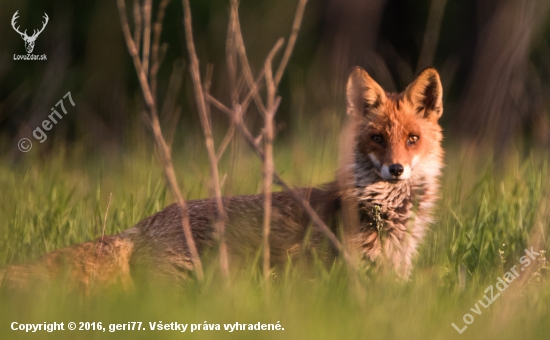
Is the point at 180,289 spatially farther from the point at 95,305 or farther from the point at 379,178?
the point at 379,178

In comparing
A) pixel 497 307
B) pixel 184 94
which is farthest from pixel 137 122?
pixel 184 94

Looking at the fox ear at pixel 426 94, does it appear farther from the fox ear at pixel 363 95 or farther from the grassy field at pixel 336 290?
the grassy field at pixel 336 290

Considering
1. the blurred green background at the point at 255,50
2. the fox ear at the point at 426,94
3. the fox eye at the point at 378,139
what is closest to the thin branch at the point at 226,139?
the fox eye at the point at 378,139

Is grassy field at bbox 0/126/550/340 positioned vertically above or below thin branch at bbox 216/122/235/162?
below

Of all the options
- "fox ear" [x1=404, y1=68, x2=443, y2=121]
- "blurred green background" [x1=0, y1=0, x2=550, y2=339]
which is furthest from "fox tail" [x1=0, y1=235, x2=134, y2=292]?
"fox ear" [x1=404, y1=68, x2=443, y2=121]

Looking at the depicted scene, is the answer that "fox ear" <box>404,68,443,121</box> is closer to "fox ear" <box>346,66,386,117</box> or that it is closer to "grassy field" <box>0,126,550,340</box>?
"fox ear" <box>346,66,386,117</box>

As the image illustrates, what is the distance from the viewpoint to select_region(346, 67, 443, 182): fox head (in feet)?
16.5

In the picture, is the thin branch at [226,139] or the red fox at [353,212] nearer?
the thin branch at [226,139]

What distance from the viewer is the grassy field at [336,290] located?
342 cm

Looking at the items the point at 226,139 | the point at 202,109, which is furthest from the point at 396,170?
the point at 202,109

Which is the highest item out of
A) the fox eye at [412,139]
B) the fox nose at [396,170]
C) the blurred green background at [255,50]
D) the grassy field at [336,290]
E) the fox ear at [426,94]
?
the blurred green background at [255,50]

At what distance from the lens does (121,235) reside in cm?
482

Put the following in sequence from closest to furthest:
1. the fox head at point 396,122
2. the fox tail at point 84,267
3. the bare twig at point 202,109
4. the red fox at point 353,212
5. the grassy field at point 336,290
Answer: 1. the grassy field at point 336,290
2. the bare twig at point 202,109
3. the fox tail at point 84,267
4. the red fox at point 353,212
5. the fox head at point 396,122

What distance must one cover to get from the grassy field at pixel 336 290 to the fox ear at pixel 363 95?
1002 mm
